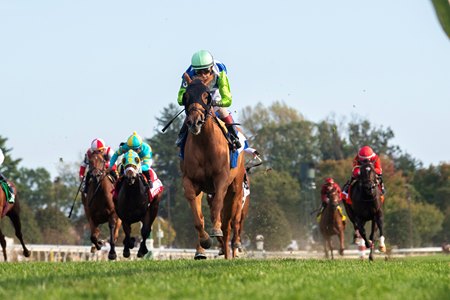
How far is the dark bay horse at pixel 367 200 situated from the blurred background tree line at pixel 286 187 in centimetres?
3985

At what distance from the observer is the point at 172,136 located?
113375mm

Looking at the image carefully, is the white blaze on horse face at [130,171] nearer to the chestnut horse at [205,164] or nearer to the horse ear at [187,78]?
the chestnut horse at [205,164]

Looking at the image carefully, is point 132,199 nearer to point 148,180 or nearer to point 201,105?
point 148,180

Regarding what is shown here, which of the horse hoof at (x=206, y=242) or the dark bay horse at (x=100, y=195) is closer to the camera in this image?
the horse hoof at (x=206, y=242)

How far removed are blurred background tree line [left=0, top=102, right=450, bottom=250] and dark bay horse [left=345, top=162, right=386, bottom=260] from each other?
3985cm

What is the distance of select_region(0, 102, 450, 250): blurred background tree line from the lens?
84.0 meters

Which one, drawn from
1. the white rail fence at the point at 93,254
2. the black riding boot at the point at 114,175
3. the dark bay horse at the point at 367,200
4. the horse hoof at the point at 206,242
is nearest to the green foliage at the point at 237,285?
the horse hoof at the point at 206,242

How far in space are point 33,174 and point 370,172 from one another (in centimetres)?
10759

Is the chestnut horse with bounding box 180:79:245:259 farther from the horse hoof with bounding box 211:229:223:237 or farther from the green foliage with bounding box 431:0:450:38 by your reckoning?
the green foliage with bounding box 431:0:450:38

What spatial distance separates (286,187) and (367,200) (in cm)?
6847

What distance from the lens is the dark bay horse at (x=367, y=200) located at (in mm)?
24281

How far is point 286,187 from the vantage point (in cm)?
9288

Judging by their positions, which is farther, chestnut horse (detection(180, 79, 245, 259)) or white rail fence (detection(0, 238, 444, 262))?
white rail fence (detection(0, 238, 444, 262))

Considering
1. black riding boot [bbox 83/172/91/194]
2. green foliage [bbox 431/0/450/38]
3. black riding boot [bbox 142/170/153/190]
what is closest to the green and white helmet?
black riding boot [bbox 142/170/153/190]
